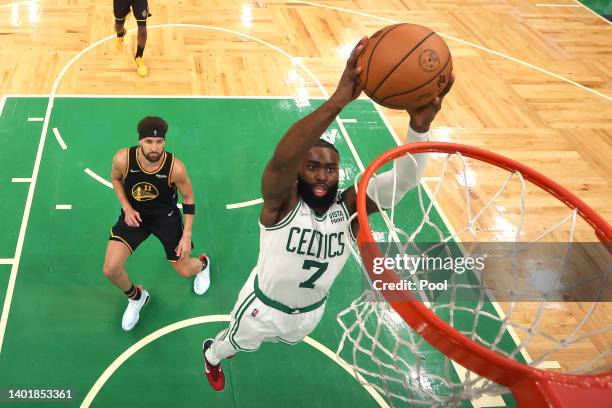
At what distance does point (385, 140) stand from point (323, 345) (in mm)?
2788

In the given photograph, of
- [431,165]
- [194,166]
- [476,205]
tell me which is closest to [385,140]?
[431,165]

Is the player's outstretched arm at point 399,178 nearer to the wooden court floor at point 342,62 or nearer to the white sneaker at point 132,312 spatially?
the white sneaker at point 132,312

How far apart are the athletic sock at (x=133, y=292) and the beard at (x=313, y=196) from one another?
187 cm

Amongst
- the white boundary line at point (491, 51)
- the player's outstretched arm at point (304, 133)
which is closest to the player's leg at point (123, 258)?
the player's outstretched arm at point (304, 133)

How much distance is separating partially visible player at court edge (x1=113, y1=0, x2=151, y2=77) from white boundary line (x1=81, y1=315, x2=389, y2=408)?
369cm

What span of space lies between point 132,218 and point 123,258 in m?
0.29

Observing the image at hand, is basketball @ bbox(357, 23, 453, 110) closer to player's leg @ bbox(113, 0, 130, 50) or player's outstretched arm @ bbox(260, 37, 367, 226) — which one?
player's outstretched arm @ bbox(260, 37, 367, 226)

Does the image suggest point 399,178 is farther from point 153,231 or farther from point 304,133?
point 153,231

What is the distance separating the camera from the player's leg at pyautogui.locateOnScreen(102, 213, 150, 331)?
3848 mm

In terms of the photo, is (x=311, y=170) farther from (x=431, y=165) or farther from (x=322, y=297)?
(x=431, y=165)

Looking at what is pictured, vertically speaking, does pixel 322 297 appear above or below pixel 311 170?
below

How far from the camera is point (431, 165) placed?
19.7 feet

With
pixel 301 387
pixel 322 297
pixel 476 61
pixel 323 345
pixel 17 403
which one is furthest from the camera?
pixel 476 61

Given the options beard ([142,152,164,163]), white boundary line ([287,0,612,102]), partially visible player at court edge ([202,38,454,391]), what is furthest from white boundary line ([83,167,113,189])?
white boundary line ([287,0,612,102])
